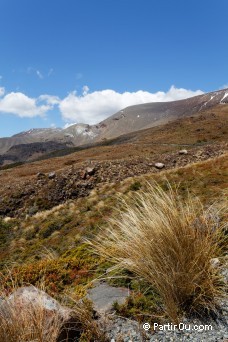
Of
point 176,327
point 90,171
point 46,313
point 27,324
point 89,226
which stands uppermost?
point 90,171

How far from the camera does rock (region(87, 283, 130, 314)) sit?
501 cm

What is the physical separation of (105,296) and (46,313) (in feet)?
4.38

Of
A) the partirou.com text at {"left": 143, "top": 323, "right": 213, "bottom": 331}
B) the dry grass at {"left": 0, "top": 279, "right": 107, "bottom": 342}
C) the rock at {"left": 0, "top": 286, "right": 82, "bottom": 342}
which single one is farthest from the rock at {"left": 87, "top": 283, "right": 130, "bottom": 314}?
the partirou.com text at {"left": 143, "top": 323, "right": 213, "bottom": 331}

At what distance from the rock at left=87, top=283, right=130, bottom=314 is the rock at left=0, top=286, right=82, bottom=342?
0.58 meters

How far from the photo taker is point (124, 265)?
5.54 m

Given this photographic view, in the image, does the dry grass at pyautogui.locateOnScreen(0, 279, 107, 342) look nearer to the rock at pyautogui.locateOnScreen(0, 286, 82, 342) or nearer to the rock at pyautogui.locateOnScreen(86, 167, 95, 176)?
the rock at pyautogui.locateOnScreen(0, 286, 82, 342)

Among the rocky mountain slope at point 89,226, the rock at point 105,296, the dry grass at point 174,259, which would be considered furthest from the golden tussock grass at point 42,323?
the dry grass at point 174,259

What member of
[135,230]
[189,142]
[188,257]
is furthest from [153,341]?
[189,142]

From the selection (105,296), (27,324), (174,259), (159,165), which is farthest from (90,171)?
(27,324)

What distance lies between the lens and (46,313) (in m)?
4.29

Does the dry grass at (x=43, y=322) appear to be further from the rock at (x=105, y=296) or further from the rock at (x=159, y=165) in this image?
the rock at (x=159, y=165)

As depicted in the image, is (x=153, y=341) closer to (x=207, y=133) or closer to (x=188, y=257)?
(x=188, y=257)

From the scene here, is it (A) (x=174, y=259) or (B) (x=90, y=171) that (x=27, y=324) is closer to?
(A) (x=174, y=259)

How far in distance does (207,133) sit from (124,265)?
305 feet
